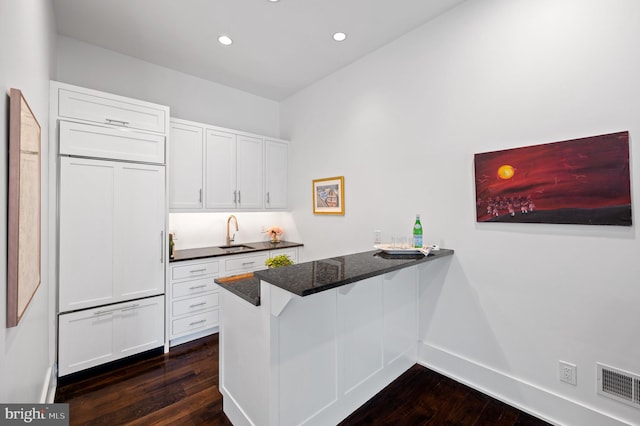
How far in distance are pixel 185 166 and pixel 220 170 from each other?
404mm

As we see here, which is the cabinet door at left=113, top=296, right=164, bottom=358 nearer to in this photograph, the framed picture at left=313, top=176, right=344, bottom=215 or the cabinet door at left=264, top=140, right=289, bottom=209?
the cabinet door at left=264, top=140, right=289, bottom=209

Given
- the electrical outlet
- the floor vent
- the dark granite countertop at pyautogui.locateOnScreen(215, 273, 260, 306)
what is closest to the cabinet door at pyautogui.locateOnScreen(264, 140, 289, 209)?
the dark granite countertop at pyautogui.locateOnScreen(215, 273, 260, 306)

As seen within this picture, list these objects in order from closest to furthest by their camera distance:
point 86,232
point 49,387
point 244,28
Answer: point 49,387, point 86,232, point 244,28

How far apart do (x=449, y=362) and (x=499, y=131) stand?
1.93 m

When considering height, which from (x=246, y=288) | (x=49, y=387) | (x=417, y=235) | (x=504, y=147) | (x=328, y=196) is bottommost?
(x=49, y=387)

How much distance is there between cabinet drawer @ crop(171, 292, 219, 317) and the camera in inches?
113

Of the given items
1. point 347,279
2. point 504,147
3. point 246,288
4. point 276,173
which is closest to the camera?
point 347,279

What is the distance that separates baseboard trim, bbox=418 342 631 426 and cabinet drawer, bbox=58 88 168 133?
3.32 metres

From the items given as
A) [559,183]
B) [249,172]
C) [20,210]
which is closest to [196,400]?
[20,210]

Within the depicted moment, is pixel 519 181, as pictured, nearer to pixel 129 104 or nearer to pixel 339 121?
pixel 339 121

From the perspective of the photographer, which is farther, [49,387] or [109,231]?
[109,231]

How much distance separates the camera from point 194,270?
9.83 feet

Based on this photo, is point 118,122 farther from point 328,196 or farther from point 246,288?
point 328,196

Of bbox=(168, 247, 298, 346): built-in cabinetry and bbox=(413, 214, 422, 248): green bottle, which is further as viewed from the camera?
bbox=(168, 247, 298, 346): built-in cabinetry
